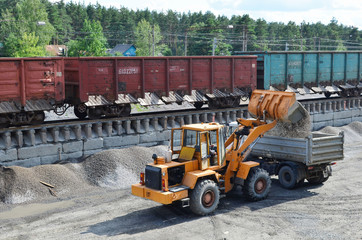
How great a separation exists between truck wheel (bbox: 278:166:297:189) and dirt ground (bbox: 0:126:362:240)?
9.0 inches

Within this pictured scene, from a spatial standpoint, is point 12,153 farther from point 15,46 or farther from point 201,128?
point 15,46

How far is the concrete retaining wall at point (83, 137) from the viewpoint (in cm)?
1453

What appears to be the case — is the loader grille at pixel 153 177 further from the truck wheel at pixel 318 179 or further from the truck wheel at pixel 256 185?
the truck wheel at pixel 318 179

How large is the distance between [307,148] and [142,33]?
252 feet

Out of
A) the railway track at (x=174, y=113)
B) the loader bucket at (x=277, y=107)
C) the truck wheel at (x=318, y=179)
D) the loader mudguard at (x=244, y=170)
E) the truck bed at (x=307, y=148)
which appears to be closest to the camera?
the loader mudguard at (x=244, y=170)

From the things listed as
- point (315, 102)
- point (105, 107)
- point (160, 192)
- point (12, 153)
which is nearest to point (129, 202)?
point (160, 192)

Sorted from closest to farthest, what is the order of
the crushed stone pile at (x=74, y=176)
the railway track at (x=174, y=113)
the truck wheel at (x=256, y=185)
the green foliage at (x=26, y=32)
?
the truck wheel at (x=256, y=185) < the crushed stone pile at (x=74, y=176) < the railway track at (x=174, y=113) < the green foliage at (x=26, y=32)

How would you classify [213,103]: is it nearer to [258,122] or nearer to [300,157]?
[258,122]

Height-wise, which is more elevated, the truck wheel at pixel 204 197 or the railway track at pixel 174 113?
the railway track at pixel 174 113

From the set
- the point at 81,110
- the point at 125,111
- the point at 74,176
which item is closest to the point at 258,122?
the point at 74,176

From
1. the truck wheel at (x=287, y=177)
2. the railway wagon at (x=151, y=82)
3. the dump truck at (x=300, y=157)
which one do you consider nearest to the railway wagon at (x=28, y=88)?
the railway wagon at (x=151, y=82)

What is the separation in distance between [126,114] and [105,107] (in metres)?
0.99

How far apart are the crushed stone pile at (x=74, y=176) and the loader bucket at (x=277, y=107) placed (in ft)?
16.1

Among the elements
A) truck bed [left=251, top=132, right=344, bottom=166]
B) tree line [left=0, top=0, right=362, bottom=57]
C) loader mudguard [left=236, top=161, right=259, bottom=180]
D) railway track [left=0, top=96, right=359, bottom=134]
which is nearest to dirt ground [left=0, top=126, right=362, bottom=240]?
loader mudguard [left=236, top=161, right=259, bottom=180]
